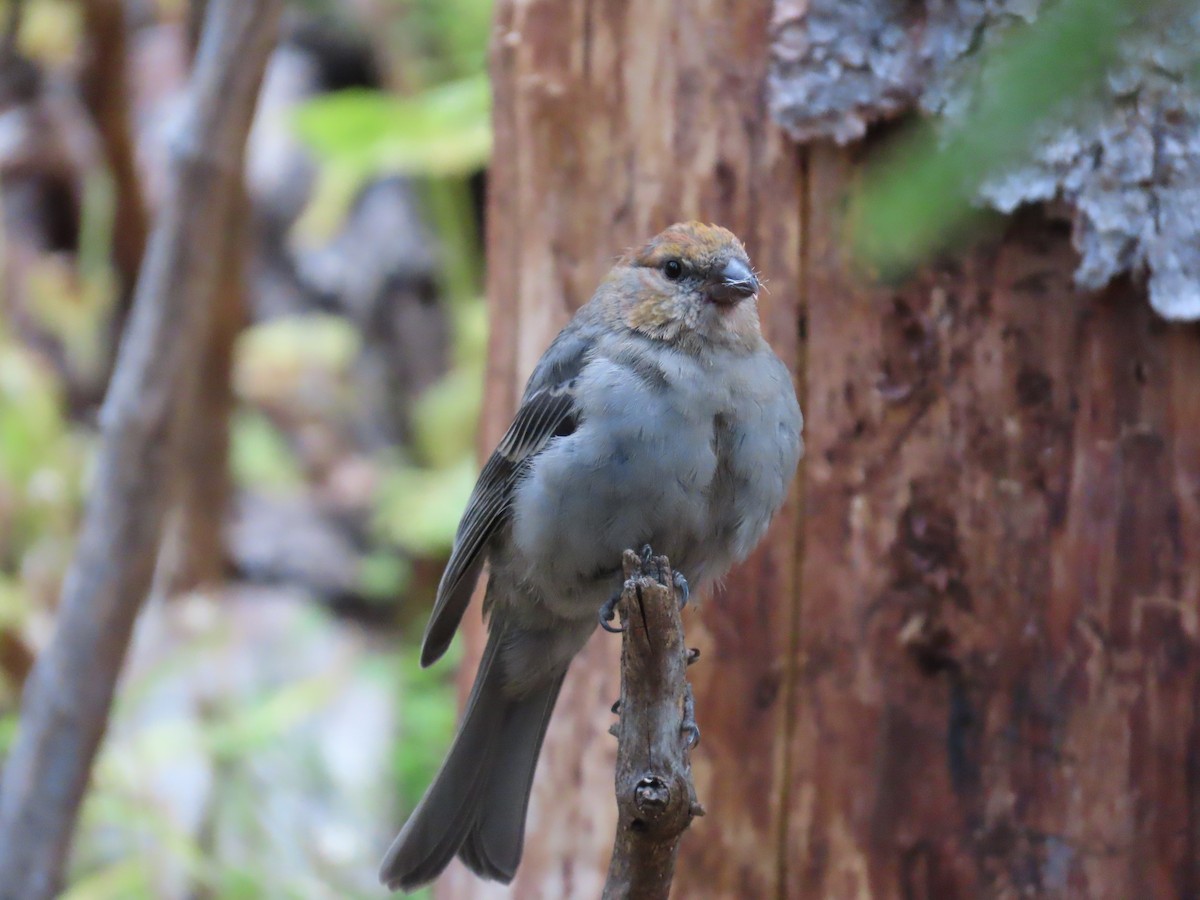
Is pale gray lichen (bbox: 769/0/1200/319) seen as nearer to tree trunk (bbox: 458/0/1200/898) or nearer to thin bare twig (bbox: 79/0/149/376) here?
tree trunk (bbox: 458/0/1200/898)

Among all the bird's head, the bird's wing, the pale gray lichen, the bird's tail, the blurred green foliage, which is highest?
the pale gray lichen

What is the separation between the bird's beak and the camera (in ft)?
8.61

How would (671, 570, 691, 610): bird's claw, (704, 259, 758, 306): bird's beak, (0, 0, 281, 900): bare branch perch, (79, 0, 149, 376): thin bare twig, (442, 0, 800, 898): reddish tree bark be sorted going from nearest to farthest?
(671, 570, 691, 610): bird's claw < (704, 259, 758, 306): bird's beak < (442, 0, 800, 898): reddish tree bark < (0, 0, 281, 900): bare branch perch < (79, 0, 149, 376): thin bare twig

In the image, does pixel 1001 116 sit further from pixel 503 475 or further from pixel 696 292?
pixel 503 475

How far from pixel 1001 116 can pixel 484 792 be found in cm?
228

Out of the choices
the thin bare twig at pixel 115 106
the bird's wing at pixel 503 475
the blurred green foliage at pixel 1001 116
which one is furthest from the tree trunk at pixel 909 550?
the thin bare twig at pixel 115 106

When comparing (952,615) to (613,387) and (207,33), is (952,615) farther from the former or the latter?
(207,33)

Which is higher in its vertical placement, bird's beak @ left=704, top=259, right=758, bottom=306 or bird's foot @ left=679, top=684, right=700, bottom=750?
bird's beak @ left=704, top=259, right=758, bottom=306

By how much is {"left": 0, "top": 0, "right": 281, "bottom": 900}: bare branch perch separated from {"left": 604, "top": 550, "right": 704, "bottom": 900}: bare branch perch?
1.64 m

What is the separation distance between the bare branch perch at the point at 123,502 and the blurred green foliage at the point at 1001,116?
2577 mm

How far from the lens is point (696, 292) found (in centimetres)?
269

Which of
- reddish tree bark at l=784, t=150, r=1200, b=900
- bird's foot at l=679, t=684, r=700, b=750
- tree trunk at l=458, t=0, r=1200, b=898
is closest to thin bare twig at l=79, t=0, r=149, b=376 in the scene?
tree trunk at l=458, t=0, r=1200, b=898

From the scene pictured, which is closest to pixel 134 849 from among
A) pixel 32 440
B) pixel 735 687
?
pixel 32 440

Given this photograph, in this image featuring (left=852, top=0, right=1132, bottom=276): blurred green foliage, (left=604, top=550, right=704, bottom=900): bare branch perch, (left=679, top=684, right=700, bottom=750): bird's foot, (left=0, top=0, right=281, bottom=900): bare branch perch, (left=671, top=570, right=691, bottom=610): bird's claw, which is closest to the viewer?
(left=852, top=0, right=1132, bottom=276): blurred green foliage
